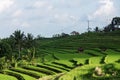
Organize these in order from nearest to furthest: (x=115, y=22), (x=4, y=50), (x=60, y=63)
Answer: (x=60, y=63) → (x=4, y=50) → (x=115, y=22)

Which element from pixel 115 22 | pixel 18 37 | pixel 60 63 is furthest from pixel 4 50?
pixel 115 22

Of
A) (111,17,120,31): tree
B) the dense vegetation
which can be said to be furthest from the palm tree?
(111,17,120,31): tree

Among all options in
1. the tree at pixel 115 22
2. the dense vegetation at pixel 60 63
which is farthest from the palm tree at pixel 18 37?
the tree at pixel 115 22

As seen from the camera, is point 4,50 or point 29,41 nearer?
point 4,50

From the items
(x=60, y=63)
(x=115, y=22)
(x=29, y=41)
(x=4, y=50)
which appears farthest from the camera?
(x=115, y=22)

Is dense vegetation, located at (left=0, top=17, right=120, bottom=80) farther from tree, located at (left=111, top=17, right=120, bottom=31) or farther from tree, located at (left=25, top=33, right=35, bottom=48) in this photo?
tree, located at (left=111, top=17, right=120, bottom=31)

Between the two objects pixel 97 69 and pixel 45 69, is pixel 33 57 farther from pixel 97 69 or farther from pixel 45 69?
pixel 97 69

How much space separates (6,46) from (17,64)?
9956 mm

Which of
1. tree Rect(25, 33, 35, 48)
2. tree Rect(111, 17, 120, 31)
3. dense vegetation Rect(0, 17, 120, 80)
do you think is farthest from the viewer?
tree Rect(111, 17, 120, 31)

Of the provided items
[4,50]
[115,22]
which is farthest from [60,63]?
[115,22]

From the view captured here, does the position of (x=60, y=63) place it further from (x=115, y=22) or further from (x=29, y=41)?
(x=115, y=22)

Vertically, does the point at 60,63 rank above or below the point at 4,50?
below

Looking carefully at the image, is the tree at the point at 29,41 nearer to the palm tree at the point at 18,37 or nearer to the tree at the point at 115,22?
the palm tree at the point at 18,37

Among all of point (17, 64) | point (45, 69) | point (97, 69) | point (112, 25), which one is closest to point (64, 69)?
point (45, 69)
